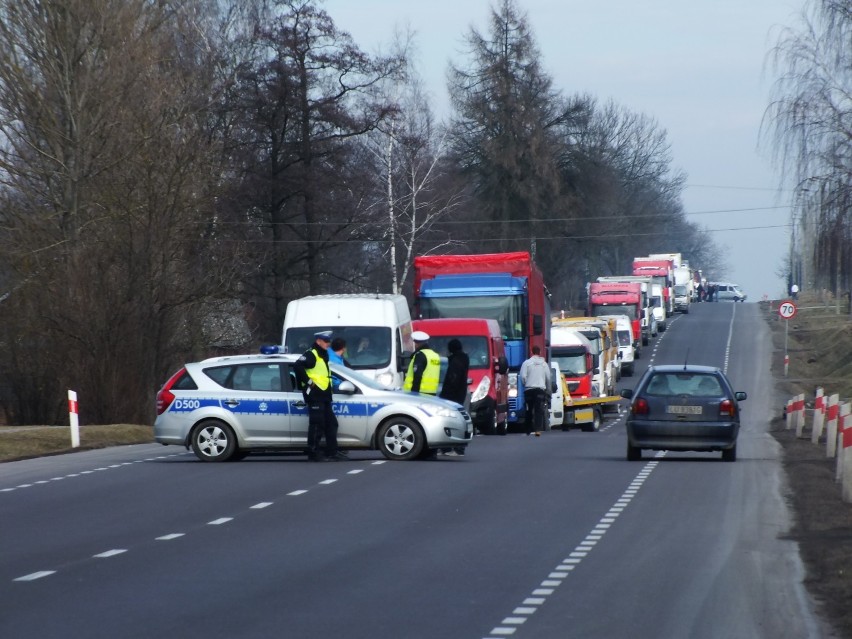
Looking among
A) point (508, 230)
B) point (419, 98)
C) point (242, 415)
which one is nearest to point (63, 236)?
point (242, 415)

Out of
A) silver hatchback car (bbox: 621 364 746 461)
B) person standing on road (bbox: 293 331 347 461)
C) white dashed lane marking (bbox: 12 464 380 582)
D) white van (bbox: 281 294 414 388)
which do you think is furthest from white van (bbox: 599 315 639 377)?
white dashed lane marking (bbox: 12 464 380 582)

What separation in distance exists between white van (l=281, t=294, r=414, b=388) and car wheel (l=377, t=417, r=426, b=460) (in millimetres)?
5501

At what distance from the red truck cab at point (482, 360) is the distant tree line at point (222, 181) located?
703 cm

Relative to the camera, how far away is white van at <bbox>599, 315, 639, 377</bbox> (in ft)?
212

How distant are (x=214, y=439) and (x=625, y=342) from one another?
149 feet

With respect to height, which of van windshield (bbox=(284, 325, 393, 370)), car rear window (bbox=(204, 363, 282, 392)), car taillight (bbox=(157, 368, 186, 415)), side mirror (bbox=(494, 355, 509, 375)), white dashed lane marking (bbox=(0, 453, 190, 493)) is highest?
van windshield (bbox=(284, 325, 393, 370))

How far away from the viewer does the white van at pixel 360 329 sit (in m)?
26.9

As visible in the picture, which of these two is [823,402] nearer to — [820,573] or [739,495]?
[739,495]

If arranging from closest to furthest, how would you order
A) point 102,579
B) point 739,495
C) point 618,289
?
1. point 102,579
2. point 739,495
3. point 618,289

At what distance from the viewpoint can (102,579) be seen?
34.6 ft

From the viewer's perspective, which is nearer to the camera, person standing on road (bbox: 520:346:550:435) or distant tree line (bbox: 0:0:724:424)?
person standing on road (bbox: 520:346:550:435)

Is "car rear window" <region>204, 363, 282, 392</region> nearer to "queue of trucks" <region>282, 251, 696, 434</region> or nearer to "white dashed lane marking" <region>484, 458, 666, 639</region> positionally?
"queue of trucks" <region>282, 251, 696, 434</region>

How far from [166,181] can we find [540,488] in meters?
20.8

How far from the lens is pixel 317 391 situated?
20.5m
